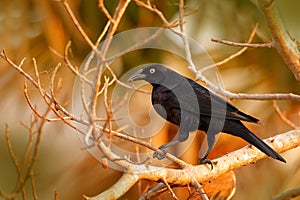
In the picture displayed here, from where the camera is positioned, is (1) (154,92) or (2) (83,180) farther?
(2) (83,180)

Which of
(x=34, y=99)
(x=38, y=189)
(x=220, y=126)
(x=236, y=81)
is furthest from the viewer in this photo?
(x=236, y=81)

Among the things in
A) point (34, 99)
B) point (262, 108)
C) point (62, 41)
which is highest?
point (62, 41)

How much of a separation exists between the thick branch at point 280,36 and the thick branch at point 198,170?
0.69m

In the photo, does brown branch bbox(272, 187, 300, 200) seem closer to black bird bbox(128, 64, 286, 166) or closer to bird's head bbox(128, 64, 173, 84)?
black bird bbox(128, 64, 286, 166)

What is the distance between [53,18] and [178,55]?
59.8 inches

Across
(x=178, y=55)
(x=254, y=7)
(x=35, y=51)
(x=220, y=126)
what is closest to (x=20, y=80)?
(x=35, y=51)

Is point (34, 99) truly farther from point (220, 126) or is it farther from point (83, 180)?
point (220, 126)

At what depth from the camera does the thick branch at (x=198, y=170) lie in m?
3.08

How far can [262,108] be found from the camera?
7.88 m

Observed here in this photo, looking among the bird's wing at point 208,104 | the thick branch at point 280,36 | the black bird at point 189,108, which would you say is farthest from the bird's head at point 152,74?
the thick branch at point 280,36

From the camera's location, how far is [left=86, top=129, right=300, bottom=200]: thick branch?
3084mm

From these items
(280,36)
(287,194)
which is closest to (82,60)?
(287,194)

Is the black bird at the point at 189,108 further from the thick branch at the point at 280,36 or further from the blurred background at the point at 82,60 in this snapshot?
the blurred background at the point at 82,60

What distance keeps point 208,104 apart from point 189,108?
0.13m
